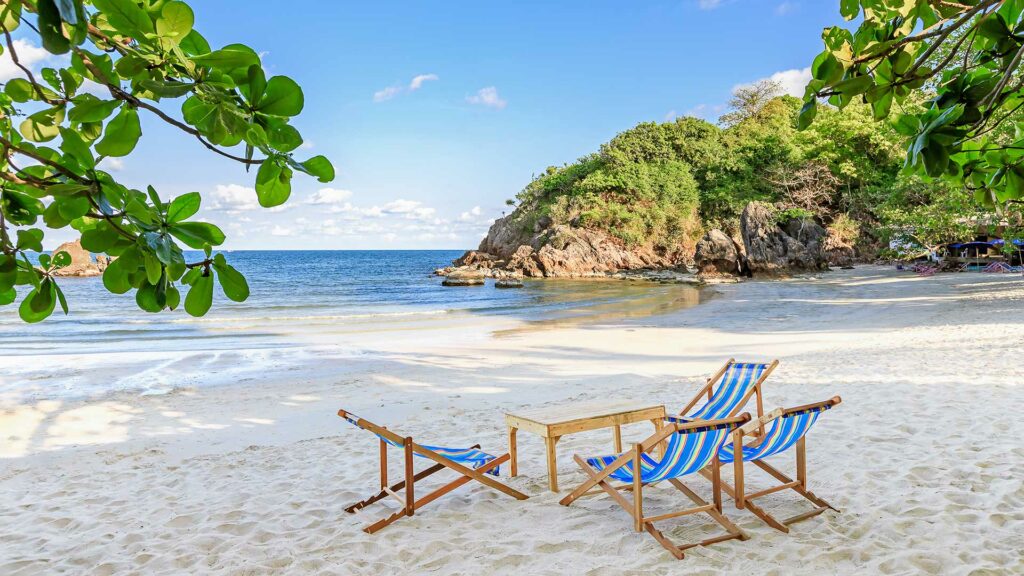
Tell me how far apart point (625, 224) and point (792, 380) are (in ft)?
112

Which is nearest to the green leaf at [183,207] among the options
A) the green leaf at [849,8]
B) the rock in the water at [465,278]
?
the green leaf at [849,8]

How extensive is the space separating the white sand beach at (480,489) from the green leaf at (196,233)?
9.40 ft

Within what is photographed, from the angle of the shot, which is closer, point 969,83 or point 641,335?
point 969,83

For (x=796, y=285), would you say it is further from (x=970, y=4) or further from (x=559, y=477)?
(x=970, y=4)

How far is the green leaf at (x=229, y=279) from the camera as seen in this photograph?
1.02 m

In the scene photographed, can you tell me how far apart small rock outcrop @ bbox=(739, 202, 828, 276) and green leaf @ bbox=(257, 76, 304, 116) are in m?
33.0

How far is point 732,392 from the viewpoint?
5.26m

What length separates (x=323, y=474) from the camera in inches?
208

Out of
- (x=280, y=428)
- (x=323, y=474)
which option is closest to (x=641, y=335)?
(x=280, y=428)

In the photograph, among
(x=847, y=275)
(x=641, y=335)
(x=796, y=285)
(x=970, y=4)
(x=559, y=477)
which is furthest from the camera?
(x=847, y=275)

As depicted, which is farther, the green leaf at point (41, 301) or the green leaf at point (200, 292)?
the green leaf at point (41, 301)

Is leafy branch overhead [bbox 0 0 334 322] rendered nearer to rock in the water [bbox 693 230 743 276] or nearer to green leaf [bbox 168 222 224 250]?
green leaf [bbox 168 222 224 250]

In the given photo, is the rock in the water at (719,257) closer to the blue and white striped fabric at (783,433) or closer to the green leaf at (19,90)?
the blue and white striped fabric at (783,433)

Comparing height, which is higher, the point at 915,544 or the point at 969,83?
the point at 969,83
